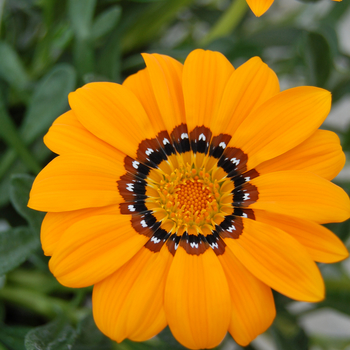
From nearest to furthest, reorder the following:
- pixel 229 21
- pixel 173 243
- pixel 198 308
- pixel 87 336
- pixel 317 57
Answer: pixel 198 308
pixel 173 243
pixel 87 336
pixel 317 57
pixel 229 21

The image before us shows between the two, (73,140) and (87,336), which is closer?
(73,140)

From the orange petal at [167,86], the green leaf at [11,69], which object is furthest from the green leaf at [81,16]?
the orange petal at [167,86]

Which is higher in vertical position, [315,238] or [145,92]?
[145,92]

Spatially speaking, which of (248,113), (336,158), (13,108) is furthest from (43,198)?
(13,108)

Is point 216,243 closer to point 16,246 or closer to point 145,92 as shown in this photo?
point 145,92

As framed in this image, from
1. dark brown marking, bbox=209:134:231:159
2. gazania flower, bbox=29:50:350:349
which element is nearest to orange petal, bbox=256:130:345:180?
gazania flower, bbox=29:50:350:349

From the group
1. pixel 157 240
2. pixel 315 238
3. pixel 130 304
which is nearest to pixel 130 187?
pixel 157 240
